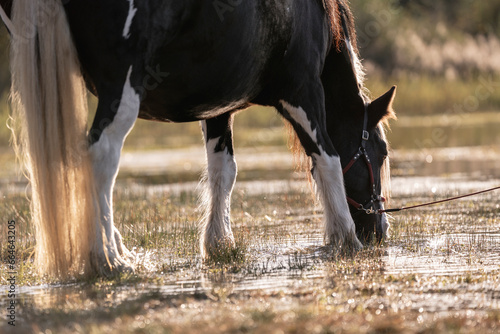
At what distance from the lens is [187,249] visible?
23.9 ft

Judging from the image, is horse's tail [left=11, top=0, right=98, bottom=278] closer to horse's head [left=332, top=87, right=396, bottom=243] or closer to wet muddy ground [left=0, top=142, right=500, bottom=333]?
wet muddy ground [left=0, top=142, right=500, bottom=333]

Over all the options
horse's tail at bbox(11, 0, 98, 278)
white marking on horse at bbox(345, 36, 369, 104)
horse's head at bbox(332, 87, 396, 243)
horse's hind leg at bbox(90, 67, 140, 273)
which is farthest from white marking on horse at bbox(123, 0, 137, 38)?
horse's head at bbox(332, 87, 396, 243)

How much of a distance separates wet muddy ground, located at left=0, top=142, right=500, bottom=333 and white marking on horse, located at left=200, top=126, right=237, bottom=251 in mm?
194

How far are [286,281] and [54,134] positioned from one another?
1.66 m

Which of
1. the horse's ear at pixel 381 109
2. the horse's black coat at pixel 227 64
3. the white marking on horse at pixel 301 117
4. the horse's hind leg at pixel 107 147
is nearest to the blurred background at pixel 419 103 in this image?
the horse's ear at pixel 381 109

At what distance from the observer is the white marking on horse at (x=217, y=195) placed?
7.11m

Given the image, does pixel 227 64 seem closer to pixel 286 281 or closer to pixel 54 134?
pixel 54 134

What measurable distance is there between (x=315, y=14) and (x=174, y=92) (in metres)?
1.51

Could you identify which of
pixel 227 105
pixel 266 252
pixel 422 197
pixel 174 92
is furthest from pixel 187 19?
pixel 422 197

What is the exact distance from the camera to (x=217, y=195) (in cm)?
729

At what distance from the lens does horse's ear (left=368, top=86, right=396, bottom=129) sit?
7410 millimetres

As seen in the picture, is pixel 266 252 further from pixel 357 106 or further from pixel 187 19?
pixel 187 19

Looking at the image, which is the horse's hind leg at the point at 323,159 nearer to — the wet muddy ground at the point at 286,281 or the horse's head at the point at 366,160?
the wet muddy ground at the point at 286,281

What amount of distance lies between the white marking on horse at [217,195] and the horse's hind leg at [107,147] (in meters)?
1.57
